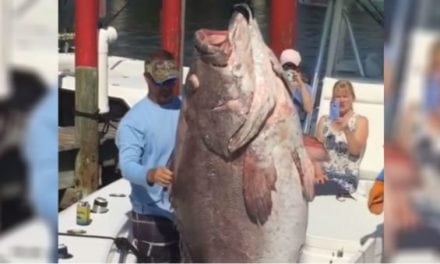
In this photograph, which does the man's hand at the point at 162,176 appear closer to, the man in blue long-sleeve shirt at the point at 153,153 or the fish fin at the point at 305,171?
the man in blue long-sleeve shirt at the point at 153,153

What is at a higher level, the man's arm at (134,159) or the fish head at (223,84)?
the fish head at (223,84)

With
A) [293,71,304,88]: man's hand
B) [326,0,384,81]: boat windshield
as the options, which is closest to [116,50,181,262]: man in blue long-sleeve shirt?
[293,71,304,88]: man's hand

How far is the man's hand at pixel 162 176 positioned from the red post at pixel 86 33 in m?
3.47

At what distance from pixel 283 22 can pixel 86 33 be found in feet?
4.19

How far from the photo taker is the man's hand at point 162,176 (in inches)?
94.8

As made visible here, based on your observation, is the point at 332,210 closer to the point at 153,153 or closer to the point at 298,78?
the point at 298,78

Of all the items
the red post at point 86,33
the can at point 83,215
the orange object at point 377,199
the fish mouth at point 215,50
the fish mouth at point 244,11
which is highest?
the red post at point 86,33

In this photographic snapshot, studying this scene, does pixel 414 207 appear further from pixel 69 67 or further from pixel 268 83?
pixel 69 67

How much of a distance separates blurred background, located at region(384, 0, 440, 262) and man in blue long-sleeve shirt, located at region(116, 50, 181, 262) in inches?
49.7

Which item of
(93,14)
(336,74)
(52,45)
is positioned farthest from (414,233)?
(93,14)

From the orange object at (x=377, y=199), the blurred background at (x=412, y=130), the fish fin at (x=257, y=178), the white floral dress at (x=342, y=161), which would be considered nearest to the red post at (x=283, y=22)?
the white floral dress at (x=342, y=161)

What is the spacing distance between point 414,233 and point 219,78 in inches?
33.7

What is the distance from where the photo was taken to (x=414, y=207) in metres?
1.43

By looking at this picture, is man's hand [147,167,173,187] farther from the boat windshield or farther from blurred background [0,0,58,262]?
the boat windshield
